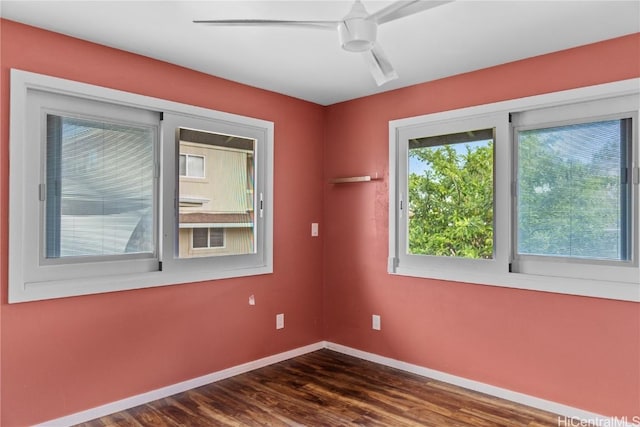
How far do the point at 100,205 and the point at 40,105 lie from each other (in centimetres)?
67

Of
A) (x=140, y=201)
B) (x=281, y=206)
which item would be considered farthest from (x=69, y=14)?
(x=281, y=206)

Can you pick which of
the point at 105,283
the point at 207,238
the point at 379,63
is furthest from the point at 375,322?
the point at 379,63

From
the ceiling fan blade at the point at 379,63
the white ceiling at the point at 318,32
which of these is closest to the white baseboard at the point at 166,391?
the white ceiling at the point at 318,32

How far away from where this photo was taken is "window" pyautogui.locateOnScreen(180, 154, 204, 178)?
3199 mm

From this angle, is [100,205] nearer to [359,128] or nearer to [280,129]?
[280,129]

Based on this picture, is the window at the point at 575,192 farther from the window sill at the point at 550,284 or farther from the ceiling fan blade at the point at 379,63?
the ceiling fan blade at the point at 379,63

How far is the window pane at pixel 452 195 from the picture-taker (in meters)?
3.21

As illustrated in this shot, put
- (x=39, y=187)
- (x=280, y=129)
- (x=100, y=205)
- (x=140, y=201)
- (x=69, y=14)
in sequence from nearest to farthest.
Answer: (x=69, y=14), (x=39, y=187), (x=100, y=205), (x=140, y=201), (x=280, y=129)

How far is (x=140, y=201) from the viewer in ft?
9.71

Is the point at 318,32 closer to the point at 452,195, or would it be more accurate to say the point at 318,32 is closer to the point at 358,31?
the point at 358,31

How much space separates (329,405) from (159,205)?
1827mm

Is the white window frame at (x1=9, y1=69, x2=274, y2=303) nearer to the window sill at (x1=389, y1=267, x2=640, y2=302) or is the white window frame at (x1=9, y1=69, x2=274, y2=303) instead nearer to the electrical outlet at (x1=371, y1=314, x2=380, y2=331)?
the electrical outlet at (x1=371, y1=314, x2=380, y2=331)

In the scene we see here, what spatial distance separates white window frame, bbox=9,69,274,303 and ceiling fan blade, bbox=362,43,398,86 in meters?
1.63

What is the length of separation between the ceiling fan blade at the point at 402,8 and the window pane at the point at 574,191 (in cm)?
172
